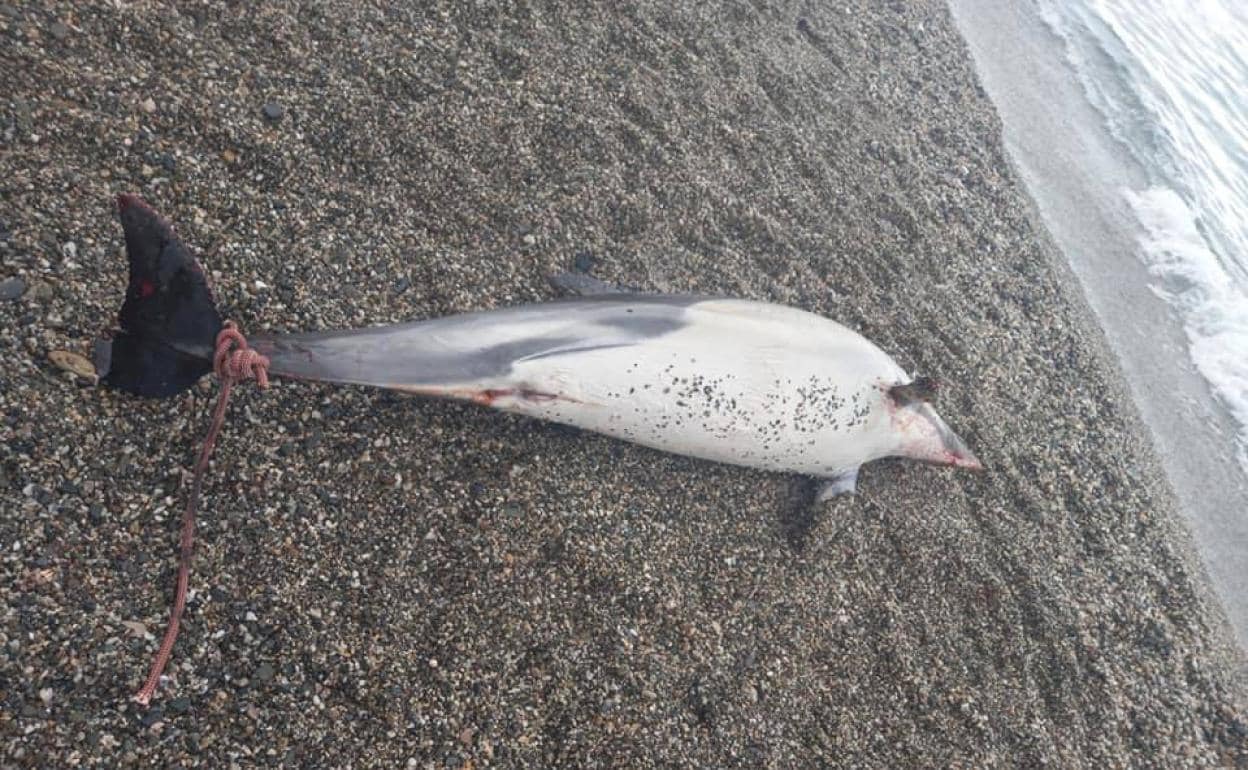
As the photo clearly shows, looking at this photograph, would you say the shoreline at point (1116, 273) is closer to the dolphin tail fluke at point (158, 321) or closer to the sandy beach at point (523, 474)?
the sandy beach at point (523, 474)

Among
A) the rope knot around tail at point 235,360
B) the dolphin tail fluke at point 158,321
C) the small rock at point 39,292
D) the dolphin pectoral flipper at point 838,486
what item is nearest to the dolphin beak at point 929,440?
the dolphin pectoral flipper at point 838,486

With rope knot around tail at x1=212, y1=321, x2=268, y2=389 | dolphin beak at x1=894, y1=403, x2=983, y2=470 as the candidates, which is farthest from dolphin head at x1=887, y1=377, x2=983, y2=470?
rope knot around tail at x1=212, y1=321, x2=268, y2=389

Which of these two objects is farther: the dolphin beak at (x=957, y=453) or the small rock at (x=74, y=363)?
the dolphin beak at (x=957, y=453)

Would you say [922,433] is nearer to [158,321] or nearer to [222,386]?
[222,386]

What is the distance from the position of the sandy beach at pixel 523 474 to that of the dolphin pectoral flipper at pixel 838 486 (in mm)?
77

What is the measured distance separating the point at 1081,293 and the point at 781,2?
3.40m

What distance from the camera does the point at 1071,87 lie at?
8430mm

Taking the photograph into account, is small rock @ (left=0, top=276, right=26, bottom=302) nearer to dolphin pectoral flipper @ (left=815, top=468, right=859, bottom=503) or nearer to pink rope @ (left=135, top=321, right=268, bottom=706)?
pink rope @ (left=135, top=321, right=268, bottom=706)

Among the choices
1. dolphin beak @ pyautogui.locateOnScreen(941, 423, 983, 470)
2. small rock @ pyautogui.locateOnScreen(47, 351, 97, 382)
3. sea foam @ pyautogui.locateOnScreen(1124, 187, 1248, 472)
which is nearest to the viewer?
small rock @ pyautogui.locateOnScreen(47, 351, 97, 382)

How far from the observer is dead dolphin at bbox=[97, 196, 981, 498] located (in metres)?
2.83

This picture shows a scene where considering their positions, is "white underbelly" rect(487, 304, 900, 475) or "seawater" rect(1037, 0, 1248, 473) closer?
"white underbelly" rect(487, 304, 900, 475)

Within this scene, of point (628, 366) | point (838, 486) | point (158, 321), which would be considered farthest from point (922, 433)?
point (158, 321)

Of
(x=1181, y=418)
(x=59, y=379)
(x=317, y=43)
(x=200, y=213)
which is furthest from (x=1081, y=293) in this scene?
(x=59, y=379)

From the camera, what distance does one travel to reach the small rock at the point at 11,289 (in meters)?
2.75
